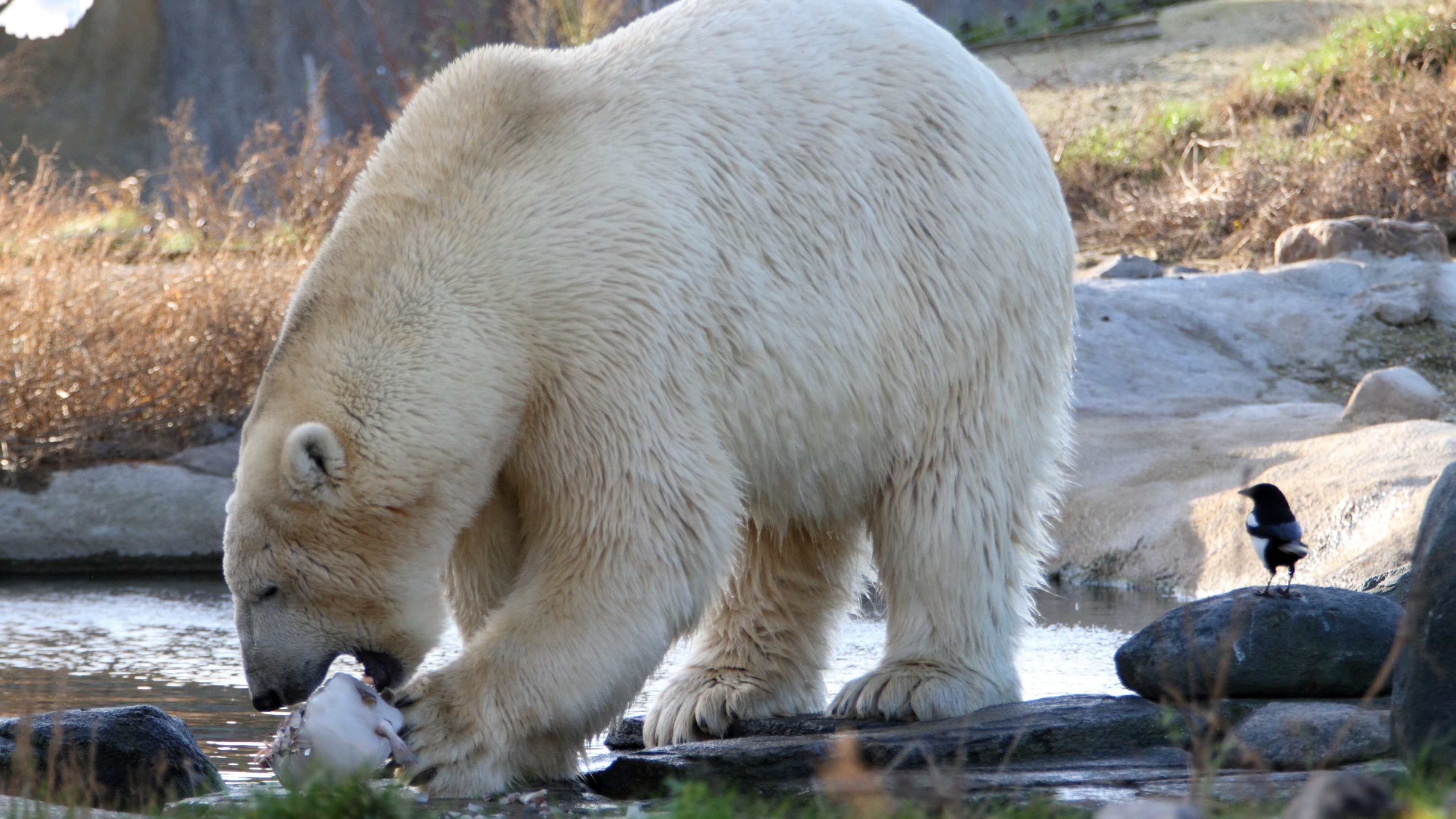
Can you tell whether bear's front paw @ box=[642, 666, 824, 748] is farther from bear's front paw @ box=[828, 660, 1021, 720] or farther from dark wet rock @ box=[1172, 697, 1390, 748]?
dark wet rock @ box=[1172, 697, 1390, 748]

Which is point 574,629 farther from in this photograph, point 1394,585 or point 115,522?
point 115,522

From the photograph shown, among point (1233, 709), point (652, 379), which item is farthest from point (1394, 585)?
point (652, 379)

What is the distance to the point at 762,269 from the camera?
12.5 ft

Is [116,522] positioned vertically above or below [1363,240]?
below

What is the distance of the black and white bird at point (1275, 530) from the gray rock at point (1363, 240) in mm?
8181

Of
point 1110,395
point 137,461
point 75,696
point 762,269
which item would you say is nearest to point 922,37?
point 762,269

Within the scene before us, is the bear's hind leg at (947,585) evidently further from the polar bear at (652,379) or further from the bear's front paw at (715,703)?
the bear's front paw at (715,703)

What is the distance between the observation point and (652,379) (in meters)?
3.57

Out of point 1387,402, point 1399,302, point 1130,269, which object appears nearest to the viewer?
point 1387,402

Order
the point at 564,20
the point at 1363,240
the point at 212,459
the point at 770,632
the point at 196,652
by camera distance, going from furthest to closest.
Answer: the point at 564,20 < the point at 1363,240 < the point at 212,459 < the point at 196,652 < the point at 770,632

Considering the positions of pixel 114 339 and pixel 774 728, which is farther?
pixel 114 339

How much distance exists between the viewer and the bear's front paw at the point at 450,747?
346cm

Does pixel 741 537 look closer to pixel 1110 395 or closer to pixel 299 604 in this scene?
pixel 299 604

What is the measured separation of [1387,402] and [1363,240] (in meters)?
3.36
